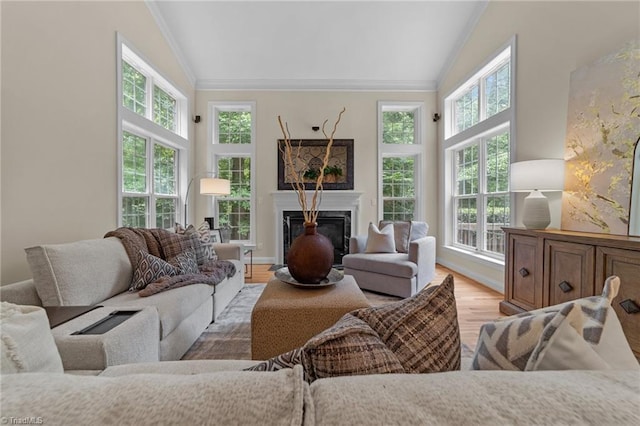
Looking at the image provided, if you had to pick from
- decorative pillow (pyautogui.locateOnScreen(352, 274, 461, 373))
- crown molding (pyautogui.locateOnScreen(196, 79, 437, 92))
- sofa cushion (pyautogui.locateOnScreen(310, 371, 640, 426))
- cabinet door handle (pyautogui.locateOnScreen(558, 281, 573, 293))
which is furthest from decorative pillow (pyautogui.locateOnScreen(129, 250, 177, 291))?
crown molding (pyautogui.locateOnScreen(196, 79, 437, 92))

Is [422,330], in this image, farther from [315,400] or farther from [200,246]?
[200,246]

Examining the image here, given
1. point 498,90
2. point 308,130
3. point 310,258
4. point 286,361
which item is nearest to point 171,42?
point 308,130

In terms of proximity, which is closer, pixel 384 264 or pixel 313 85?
pixel 384 264

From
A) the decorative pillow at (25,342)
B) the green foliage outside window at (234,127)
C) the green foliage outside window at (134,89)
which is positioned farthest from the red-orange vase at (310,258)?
the green foliage outside window at (234,127)

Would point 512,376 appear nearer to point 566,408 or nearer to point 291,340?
point 566,408

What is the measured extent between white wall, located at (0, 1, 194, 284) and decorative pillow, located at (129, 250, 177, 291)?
2.59ft

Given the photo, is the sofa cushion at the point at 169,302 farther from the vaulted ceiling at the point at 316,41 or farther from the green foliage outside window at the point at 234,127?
the vaulted ceiling at the point at 316,41

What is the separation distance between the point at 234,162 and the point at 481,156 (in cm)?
413

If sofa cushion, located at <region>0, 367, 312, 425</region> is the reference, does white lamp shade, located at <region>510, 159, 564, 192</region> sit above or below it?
above

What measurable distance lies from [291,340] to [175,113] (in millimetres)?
4486

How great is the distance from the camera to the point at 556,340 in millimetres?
521

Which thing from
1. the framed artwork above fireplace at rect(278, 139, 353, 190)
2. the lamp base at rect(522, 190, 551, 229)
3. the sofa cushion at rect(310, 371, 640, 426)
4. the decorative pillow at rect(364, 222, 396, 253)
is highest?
the framed artwork above fireplace at rect(278, 139, 353, 190)

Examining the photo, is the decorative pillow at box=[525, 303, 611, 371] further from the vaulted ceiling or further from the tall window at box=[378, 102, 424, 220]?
the tall window at box=[378, 102, 424, 220]

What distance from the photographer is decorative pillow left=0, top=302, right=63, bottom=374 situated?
541 millimetres
